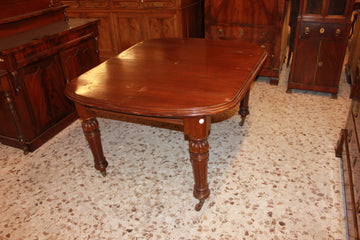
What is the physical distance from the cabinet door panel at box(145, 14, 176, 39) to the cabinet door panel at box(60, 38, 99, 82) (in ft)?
→ 3.56

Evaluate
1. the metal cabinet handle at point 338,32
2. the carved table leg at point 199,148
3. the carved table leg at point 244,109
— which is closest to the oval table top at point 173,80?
the carved table leg at point 199,148

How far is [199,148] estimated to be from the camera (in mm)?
1595

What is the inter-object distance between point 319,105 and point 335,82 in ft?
1.05

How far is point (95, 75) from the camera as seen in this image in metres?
1.89

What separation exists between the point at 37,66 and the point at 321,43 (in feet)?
8.82

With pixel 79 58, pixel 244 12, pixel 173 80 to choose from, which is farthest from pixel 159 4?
pixel 173 80

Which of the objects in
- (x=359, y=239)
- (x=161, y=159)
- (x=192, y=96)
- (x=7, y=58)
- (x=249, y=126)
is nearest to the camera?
(x=359, y=239)

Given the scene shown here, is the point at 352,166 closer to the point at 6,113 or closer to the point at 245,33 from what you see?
the point at 245,33

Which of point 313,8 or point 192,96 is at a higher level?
point 313,8

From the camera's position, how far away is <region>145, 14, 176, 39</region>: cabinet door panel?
366cm

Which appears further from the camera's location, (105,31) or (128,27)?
(105,31)

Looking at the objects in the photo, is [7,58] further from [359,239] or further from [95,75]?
[359,239]

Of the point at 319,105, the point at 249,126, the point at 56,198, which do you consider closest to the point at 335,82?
the point at 319,105

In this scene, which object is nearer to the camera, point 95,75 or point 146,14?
point 95,75
